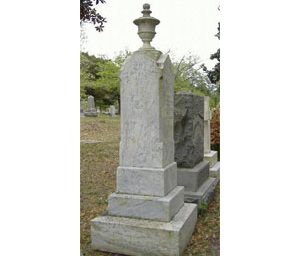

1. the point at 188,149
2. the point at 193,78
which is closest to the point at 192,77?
the point at 193,78

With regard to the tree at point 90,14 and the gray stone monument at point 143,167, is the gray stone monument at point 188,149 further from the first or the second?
the tree at point 90,14

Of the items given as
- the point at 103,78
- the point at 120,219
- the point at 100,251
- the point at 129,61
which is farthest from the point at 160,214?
the point at 103,78

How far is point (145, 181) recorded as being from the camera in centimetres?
320

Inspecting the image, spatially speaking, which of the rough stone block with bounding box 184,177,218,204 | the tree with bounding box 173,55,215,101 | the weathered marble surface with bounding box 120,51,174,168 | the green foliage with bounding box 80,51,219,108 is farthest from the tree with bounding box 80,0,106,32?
the rough stone block with bounding box 184,177,218,204

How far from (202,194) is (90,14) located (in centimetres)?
252

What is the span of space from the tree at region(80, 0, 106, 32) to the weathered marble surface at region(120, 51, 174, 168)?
627 mm

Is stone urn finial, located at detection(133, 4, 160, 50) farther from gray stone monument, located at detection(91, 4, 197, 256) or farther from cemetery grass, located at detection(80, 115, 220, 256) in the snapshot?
cemetery grass, located at detection(80, 115, 220, 256)

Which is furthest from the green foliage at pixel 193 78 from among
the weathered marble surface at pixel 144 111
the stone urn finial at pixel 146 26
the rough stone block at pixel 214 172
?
the rough stone block at pixel 214 172

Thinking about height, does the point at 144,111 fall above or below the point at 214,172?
above

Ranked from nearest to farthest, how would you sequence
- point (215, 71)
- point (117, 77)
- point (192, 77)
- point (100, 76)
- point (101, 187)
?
point (215, 71) < point (192, 77) < point (117, 77) < point (101, 187) < point (100, 76)

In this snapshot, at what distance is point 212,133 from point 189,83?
142 inches

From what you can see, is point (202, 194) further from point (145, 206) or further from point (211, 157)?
point (211, 157)

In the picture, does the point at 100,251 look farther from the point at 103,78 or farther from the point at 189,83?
the point at 103,78
